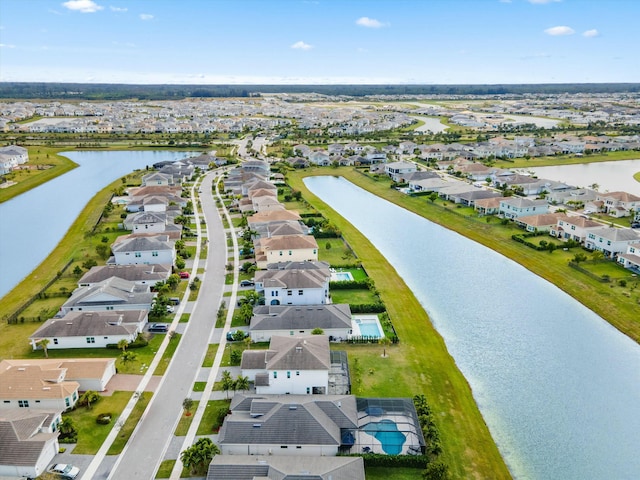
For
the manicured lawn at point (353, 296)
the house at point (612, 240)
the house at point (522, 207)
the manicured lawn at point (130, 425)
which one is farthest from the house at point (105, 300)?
the house at point (522, 207)

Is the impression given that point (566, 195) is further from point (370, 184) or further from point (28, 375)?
point (28, 375)

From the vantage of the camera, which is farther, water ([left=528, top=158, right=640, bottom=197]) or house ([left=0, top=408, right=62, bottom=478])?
water ([left=528, top=158, right=640, bottom=197])

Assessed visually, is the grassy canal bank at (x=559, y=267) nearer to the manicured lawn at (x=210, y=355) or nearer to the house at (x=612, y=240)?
the house at (x=612, y=240)

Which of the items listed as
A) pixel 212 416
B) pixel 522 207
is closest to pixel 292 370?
pixel 212 416

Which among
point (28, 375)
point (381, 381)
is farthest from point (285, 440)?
point (28, 375)

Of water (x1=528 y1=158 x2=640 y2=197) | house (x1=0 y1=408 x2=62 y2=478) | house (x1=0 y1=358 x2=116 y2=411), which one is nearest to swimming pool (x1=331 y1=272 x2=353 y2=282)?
house (x1=0 y1=358 x2=116 y2=411)

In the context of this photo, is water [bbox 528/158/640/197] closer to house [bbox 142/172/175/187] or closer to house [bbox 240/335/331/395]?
house [bbox 142/172/175/187]
